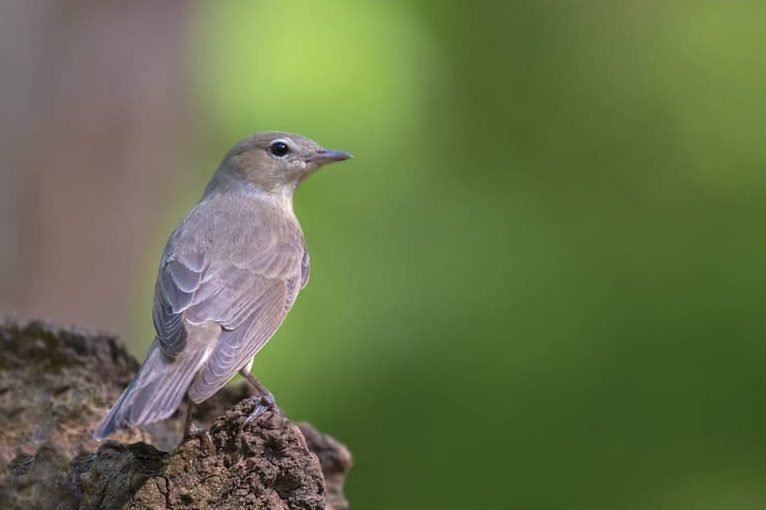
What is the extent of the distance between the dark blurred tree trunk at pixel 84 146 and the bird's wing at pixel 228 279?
12.0 feet

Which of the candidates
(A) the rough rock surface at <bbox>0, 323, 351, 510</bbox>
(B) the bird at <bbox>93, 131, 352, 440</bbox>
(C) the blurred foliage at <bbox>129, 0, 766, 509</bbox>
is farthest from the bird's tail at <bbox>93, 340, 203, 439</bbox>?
(C) the blurred foliage at <bbox>129, 0, 766, 509</bbox>

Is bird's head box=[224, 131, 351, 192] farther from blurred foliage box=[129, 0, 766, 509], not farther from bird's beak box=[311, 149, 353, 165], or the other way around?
blurred foliage box=[129, 0, 766, 509]

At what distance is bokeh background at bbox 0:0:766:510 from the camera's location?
22.7 feet

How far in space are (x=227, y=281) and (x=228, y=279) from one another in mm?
17

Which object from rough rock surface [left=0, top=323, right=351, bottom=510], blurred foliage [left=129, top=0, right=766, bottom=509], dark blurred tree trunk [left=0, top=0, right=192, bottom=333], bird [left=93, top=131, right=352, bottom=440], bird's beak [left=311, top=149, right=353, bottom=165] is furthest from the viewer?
dark blurred tree trunk [left=0, top=0, right=192, bottom=333]

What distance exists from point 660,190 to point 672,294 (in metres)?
0.75

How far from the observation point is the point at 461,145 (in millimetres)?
8242

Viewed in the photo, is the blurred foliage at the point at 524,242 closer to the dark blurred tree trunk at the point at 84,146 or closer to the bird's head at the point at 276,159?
the dark blurred tree trunk at the point at 84,146

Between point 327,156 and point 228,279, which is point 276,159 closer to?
point 327,156

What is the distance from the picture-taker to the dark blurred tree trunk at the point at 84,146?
29.1 ft

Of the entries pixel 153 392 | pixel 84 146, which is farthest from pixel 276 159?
pixel 84 146

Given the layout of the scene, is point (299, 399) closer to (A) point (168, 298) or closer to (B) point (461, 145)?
(B) point (461, 145)

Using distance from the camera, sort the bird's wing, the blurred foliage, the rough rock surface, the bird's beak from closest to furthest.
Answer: the rough rock surface → the bird's wing → the bird's beak → the blurred foliage

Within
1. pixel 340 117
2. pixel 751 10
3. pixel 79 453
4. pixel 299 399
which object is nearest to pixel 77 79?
pixel 340 117
